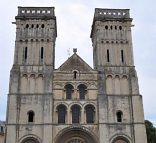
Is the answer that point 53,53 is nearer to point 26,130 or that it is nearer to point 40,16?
point 40,16

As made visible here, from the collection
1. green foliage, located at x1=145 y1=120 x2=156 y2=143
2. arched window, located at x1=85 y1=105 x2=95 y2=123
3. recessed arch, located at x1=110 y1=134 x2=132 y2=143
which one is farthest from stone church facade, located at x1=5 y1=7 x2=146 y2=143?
green foliage, located at x1=145 y1=120 x2=156 y2=143

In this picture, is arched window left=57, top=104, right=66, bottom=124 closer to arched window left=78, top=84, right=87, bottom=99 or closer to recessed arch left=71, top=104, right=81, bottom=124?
recessed arch left=71, top=104, right=81, bottom=124

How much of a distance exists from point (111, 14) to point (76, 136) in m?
17.1

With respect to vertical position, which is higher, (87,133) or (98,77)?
(98,77)

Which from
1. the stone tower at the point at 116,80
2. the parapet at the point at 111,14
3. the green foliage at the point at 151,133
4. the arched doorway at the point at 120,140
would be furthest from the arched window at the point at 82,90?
the green foliage at the point at 151,133

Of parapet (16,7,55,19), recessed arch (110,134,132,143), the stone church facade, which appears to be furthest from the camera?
parapet (16,7,55,19)

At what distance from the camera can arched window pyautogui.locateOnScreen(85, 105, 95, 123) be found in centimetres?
3975

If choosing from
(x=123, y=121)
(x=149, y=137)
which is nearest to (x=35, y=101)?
(x=123, y=121)

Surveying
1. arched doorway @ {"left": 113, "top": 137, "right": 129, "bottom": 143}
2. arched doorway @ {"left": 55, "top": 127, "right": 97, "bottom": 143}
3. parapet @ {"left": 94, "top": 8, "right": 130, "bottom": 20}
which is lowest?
arched doorway @ {"left": 113, "top": 137, "right": 129, "bottom": 143}

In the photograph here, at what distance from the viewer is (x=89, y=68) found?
4197 centimetres

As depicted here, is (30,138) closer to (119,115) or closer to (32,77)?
(32,77)

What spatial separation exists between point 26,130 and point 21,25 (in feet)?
45.9

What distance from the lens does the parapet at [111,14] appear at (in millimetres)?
44875

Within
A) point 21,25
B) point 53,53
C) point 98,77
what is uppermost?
point 21,25
